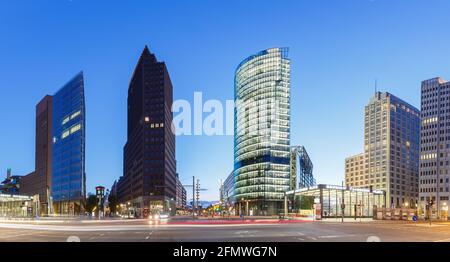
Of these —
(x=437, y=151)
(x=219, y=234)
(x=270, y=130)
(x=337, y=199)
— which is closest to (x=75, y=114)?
(x=270, y=130)

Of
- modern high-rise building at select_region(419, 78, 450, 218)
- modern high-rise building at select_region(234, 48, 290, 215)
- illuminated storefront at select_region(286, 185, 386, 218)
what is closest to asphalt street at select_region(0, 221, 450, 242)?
illuminated storefront at select_region(286, 185, 386, 218)

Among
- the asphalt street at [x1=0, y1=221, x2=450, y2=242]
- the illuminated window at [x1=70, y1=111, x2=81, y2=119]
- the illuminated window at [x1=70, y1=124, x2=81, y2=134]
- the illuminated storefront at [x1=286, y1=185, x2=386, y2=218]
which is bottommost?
the illuminated storefront at [x1=286, y1=185, x2=386, y2=218]

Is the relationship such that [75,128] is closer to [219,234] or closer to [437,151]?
[437,151]

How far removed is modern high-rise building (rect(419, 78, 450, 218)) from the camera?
188000 millimetres

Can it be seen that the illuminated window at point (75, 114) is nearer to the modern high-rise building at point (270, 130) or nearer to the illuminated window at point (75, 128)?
the illuminated window at point (75, 128)

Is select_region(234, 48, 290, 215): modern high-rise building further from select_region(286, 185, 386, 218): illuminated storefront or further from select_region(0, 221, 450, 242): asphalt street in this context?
select_region(0, 221, 450, 242): asphalt street

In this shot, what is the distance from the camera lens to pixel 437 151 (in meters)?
193

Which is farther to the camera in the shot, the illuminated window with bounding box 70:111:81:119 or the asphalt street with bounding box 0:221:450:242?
the illuminated window with bounding box 70:111:81:119

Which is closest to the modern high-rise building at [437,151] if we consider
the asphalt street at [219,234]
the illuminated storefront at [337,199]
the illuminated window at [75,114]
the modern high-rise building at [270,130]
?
the modern high-rise building at [270,130]

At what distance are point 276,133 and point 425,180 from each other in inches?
2831

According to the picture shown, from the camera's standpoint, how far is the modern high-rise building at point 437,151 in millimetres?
188000

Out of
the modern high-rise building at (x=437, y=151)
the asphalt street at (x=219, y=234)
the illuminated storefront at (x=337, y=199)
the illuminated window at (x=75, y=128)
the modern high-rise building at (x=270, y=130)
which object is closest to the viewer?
the asphalt street at (x=219, y=234)

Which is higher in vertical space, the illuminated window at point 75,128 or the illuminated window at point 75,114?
the illuminated window at point 75,114
